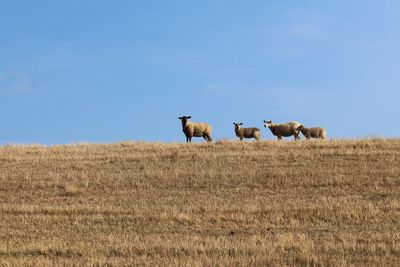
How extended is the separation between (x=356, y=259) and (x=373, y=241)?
1.81 m

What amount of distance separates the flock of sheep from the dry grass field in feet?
25.0

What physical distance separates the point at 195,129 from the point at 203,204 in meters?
22.1

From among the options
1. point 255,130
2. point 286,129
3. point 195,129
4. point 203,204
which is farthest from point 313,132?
point 203,204

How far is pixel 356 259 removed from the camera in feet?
36.2

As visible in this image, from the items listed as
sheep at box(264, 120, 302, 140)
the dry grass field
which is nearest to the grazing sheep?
sheep at box(264, 120, 302, 140)

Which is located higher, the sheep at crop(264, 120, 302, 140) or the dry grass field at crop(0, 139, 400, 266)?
the sheep at crop(264, 120, 302, 140)

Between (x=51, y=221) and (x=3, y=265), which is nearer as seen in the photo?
(x=3, y=265)

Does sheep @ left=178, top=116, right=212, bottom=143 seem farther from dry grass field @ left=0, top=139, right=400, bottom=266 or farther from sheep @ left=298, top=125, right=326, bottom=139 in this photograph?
dry grass field @ left=0, top=139, right=400, bottom=266

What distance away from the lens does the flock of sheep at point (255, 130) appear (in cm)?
4091

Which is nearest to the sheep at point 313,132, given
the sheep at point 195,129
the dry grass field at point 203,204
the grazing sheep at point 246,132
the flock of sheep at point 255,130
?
the flock of sheep at point 255,130

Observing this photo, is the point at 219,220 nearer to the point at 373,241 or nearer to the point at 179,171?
the point at 373,241

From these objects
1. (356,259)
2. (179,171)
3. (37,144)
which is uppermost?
(37,144)

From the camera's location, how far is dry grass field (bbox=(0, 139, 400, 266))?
11.8 meters

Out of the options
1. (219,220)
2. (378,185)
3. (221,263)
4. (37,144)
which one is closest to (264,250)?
(221,263)
